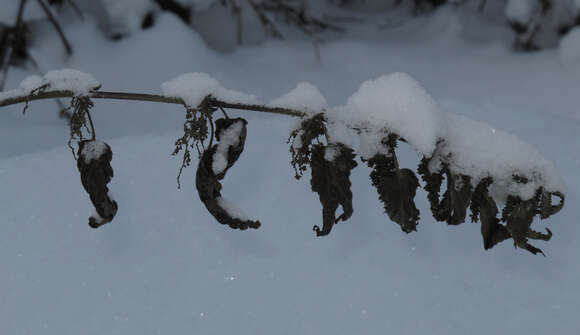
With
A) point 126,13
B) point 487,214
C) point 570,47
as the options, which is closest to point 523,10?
point 570,47

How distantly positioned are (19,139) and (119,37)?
56 centimetres

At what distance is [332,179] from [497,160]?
21cm

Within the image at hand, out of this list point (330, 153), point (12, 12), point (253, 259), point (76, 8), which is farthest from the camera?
point (76, 8)

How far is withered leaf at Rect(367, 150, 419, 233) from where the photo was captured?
0.65 metres

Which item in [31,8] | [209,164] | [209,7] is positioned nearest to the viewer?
[209,164]

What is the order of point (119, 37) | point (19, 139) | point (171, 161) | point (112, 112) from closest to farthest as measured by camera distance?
point (171, 161), point (19, 139), point (112, 112), point (119, 37)

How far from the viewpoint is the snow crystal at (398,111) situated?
650 millimetres

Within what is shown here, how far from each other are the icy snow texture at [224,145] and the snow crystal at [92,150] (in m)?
0.14

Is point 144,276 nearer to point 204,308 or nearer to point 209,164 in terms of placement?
point 204,308

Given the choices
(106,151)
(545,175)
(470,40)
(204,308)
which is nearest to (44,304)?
(204,308)

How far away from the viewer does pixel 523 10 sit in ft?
5.81

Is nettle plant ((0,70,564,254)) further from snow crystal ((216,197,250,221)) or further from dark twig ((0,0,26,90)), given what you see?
dark twig ((0,0,26,90))

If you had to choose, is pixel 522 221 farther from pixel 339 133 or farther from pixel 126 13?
pixel 126 13

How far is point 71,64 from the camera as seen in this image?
1.62 meters
